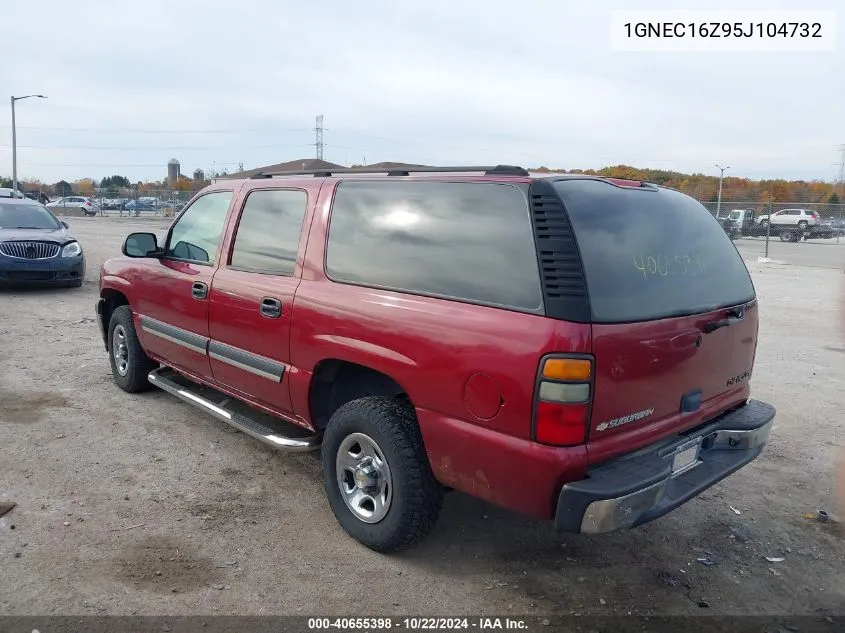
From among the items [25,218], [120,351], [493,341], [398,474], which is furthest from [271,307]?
[25,218]

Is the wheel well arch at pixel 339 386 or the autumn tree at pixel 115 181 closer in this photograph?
the wheel well arch at pixel 339 386

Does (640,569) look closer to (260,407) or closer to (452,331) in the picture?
(452,331)

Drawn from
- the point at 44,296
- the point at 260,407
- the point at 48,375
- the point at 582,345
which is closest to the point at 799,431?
the point at 582,345

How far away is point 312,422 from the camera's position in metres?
3.80

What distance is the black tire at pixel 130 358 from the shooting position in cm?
551

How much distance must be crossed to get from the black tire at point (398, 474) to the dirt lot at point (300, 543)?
0.14 metres

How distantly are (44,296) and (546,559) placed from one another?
10.3 m

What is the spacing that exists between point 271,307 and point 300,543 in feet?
4.30

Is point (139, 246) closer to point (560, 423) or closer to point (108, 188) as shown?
point (560, 423)

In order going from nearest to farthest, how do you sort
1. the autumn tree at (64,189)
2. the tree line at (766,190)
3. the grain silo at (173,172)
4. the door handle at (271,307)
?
the door handle at (271,307) → the tree line at (766,190) → the autumn tree at (64,189) → the grain silo at (173,172)

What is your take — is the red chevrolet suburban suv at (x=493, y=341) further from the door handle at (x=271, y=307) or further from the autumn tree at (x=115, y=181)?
the autumn tree at (x=115, y=181)

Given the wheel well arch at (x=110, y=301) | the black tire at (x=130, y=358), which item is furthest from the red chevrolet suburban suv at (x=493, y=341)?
the wheel well arch at (x=110, y=301)

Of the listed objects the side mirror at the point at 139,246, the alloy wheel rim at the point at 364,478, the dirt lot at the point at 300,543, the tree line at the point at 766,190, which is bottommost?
the dirt lot at the point at 300,543

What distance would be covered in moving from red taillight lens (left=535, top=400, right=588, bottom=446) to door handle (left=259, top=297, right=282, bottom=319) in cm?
176
